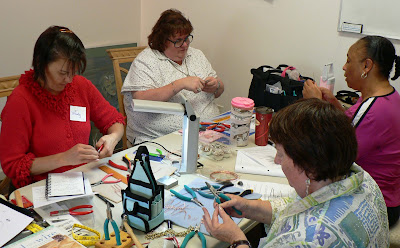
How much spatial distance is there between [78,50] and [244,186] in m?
0.96

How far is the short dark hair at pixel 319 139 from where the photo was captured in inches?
45.2

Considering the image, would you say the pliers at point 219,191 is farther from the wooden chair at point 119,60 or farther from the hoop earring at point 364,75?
the wooden chair at point 119,60

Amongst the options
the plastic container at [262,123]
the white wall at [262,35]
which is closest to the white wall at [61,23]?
the white wall at [262,35]

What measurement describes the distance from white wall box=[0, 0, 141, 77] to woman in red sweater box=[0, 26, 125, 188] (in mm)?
1266

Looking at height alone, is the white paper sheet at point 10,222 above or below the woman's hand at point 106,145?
below

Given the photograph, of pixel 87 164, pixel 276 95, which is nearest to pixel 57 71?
pixel 87 164

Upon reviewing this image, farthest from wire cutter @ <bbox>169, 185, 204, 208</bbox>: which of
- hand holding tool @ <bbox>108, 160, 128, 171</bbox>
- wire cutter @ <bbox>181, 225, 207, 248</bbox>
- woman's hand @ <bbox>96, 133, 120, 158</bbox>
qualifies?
woman's hand @ <bbox>96, 133, 120, 158</bbox>

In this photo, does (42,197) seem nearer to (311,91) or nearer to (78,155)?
(78,155)

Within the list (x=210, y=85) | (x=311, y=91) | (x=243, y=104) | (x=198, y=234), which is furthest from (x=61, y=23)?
(x=198, y=234)

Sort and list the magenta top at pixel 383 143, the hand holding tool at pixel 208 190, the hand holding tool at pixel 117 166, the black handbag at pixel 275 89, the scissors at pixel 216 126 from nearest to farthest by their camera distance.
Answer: the hand holding tool at pixel 208 190 < the hand holding tool at pixel 117 166 < the magenta top at pixel 383 143 < the scissors at pixel 216 126 < the black handbag at pixel 275 89

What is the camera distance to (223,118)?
257cm

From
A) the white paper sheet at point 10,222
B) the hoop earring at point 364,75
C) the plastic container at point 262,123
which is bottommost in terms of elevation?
the white paper sheet at point 10,222

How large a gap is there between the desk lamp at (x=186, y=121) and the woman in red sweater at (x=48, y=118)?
0.30 m

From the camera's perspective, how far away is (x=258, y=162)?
78.5 inches
